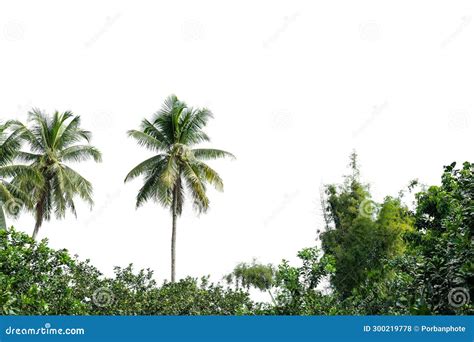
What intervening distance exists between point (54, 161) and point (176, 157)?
16.8 feet

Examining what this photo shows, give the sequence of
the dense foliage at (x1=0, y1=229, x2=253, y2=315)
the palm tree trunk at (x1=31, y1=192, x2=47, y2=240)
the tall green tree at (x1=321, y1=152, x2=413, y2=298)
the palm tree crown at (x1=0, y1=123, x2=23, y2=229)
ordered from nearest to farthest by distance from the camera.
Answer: the dense foliage at (x1=0, y1=229, x2=253, y2=315)
the palm tree crown at (x1=0, y1=123, x2=23, y2=229)
the palm tree trunk at (x1=31, y1=192, x2=47, y2=240)
the tall green tree at (x1=321, y1=152, x2=413, y2=298)

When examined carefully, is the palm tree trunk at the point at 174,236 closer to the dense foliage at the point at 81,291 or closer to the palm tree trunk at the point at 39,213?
the palm tree trunk at the point at 39,213

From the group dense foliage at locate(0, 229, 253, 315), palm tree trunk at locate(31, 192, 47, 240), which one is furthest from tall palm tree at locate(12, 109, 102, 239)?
dense foliage at locate(0, 229, 253, 315)

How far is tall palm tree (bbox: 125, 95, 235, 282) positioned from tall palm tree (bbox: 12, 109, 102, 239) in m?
2.55

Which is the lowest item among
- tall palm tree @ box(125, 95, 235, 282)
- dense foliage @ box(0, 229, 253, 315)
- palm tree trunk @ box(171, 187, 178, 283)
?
dense foliage @ box(0, 229, 253, 315)

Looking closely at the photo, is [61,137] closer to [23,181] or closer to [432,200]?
[23,181]

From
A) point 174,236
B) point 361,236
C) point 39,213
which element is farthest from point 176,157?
point 361,236

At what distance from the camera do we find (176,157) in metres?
24.3

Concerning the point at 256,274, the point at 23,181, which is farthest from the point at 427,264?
the point at 256,274

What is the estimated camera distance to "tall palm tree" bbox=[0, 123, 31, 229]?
72.4 feet

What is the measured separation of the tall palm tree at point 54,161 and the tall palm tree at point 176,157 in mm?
2552

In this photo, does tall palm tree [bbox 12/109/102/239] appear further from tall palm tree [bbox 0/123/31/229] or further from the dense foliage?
the dense foliage

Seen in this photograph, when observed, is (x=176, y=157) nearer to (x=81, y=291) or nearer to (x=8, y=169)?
(x=8, y=169)

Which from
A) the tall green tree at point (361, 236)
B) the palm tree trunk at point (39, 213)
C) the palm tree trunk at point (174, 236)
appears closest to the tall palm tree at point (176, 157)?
the palm tree trunk at point (174, 236)
